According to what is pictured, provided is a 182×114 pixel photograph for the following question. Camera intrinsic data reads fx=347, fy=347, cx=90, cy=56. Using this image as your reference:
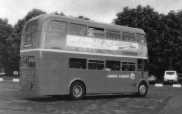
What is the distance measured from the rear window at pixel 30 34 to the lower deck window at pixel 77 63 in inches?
79.0

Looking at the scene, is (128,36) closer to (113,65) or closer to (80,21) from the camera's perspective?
(113,65)

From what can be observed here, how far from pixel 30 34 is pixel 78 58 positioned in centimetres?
261

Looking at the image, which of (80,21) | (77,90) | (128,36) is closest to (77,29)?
(80,21)

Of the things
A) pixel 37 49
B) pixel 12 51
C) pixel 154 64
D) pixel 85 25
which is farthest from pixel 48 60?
pixel 12 51

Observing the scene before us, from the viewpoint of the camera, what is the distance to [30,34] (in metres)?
16.6

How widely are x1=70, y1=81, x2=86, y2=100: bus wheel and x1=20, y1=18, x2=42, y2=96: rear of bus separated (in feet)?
6.48

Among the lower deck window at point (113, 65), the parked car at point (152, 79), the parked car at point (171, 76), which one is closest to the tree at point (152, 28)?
the parked car at point (152, 79)

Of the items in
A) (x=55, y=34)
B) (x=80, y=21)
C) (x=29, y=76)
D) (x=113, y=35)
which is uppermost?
(x=80, y=21)

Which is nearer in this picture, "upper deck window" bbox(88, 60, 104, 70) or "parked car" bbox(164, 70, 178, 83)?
"upper deck window" bbox(88, 60, 104, 70)

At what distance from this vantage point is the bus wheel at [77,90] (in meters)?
17.0

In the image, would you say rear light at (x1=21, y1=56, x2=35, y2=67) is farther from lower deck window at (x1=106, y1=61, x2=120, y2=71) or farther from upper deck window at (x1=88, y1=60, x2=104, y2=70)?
A: lower deck window at (x1=106, y1=61, x2=120, y2=71)

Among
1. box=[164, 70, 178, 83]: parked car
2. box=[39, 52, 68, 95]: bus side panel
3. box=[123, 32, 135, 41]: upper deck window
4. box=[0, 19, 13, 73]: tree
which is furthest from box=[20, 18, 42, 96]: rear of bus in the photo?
box=[0, 19, 13, 73]: tree

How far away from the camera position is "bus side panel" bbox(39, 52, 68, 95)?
620 inches

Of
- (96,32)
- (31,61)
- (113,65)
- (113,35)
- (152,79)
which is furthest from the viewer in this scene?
(152,79)
